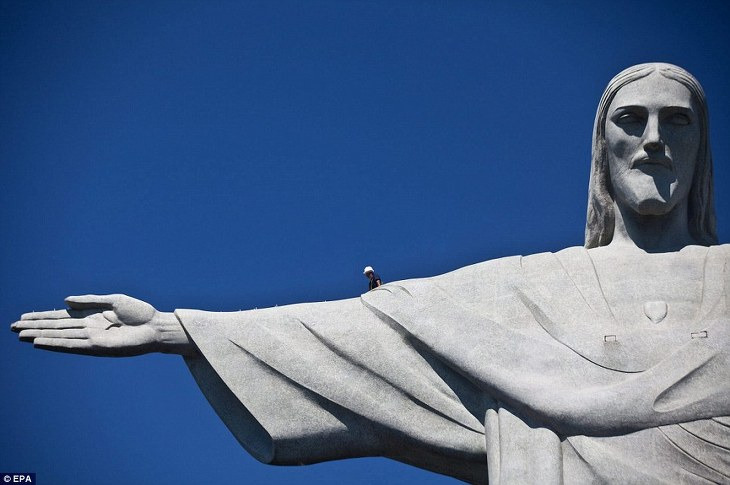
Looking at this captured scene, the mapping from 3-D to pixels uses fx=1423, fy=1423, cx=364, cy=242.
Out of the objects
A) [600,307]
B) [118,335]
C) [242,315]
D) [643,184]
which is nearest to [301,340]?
[242,315]

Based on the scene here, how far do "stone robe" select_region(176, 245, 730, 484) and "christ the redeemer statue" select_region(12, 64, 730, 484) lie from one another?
13mm

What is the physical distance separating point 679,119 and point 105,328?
5.32 metres

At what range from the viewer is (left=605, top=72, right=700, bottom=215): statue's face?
489 inches

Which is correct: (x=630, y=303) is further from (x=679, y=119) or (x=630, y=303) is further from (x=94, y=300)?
(x=94, y=300)

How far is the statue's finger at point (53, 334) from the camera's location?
11.9 m

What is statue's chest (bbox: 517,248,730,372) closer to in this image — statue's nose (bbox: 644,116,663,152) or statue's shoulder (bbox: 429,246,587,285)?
statue's shoulder (bbox: 429,246,587,285)

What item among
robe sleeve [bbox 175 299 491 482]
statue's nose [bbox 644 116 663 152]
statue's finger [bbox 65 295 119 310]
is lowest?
robe sleeve [bbox 175 299 491 482]

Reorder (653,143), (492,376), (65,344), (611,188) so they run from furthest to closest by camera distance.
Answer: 1. (611,188)
2. (653,143)
3. (65,344)
4. (492,376)

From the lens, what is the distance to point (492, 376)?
11500 millimetres

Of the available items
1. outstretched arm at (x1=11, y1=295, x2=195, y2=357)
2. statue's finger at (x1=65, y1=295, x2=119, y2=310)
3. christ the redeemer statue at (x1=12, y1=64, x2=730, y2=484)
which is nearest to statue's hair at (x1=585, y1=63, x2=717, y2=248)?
christ the redeemer statue at (x1=12, y1=64, x2=730, y2=484)

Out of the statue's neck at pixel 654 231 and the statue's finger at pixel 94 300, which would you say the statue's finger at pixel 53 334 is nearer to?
the statue's finger at pixel 94 300

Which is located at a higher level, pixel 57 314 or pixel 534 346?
pixel 57 314

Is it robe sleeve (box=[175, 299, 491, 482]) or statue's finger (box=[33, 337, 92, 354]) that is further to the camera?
statue's finger (box=[33, 337, 92, 354])

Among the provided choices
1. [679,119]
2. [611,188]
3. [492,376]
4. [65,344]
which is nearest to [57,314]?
[65,344]
